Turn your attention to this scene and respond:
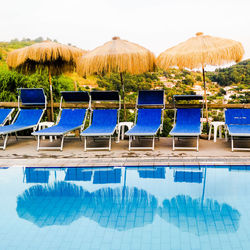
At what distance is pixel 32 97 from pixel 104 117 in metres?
1.85

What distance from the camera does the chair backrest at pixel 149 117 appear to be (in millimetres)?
7426

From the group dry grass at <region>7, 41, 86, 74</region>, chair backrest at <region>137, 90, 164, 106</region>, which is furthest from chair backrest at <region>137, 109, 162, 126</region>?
dry grass at <region>7, 41, 86, 74</region>

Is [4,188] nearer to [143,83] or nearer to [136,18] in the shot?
[143,83]

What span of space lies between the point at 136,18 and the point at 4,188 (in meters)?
18.4

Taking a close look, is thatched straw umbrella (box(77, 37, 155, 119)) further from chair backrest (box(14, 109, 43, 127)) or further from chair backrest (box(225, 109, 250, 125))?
chair backrest (box(225, 109, 250, 125))

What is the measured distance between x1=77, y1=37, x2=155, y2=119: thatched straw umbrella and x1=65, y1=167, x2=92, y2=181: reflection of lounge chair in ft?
7.76

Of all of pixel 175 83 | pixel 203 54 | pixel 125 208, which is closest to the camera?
pixel 125 208

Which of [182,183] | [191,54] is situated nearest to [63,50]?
[191,54]

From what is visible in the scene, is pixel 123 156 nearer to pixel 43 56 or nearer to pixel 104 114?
pixel 104 114

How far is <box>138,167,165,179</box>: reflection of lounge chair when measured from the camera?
17.4ft

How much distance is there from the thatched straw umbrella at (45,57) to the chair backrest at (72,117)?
1.13 meters

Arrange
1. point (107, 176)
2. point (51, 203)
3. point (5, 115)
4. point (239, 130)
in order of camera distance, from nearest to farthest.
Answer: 1. point (51, 203)
2. point (107, 176)
3. point (239, 130)
4. point (5, 115)

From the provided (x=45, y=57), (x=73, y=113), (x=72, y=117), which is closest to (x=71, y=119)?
(x=72, y=117)

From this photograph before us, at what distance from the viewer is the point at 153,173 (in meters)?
5.41
